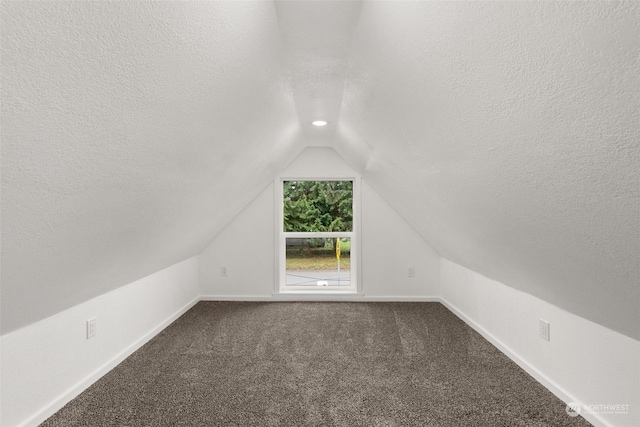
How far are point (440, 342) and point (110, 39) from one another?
3.03 meters

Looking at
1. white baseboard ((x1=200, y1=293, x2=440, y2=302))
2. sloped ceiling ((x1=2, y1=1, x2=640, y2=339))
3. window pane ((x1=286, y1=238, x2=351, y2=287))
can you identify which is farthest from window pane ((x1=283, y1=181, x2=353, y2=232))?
sloped ceiling ((x1=2, y1=1, x2=640, y2=339))

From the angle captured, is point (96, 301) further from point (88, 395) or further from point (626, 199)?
point (626, 199)

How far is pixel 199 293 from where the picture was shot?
4.35 meters

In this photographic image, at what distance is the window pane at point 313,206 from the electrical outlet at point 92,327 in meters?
2.45

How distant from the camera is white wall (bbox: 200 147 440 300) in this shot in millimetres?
4285

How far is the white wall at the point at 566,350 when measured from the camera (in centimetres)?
167

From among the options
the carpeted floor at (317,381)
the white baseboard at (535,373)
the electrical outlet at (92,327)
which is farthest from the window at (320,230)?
the electrical outlet at (92,327)

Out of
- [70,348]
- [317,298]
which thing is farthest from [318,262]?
[70,348]

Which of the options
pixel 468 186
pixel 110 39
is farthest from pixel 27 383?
pixel 468 186

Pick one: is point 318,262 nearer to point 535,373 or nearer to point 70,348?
point 535,373

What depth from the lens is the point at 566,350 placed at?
2057mm

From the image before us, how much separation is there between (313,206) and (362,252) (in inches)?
34.1

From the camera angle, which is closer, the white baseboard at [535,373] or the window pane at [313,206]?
the white baseboard at [535,373]

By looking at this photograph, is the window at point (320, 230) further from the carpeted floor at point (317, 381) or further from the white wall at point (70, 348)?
the white wall at point (70, 348)
